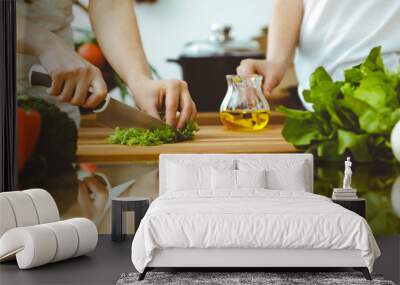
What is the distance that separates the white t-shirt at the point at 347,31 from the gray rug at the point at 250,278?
1750 mm

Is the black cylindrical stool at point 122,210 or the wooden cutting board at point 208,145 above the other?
the wooden cutting board at point 208,145

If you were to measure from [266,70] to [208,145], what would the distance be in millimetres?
731

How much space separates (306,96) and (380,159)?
2.38 ft

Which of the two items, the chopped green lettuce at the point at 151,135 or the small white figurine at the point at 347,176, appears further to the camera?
the chopped green lettuce at the point at 151,135

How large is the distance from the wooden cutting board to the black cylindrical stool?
41 centimetres

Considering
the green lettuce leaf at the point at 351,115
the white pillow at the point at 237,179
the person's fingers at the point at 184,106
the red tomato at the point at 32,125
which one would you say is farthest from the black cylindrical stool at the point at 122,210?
the green lettuce leaf at the point at 351,115

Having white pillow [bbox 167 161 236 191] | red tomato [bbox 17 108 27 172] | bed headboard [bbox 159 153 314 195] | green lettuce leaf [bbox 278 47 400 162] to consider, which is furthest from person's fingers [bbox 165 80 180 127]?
red tomato [bbox 17 108 27 172]

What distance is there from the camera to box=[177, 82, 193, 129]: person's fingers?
601cm

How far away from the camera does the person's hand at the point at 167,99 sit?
237 inches

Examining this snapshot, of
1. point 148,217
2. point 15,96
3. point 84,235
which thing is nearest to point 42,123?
point 15,96

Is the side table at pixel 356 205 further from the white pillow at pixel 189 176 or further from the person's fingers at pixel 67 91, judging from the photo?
the person's fingers at pixel 67 91

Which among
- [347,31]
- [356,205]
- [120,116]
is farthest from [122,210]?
[347,31]

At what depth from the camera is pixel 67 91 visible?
6086 millimetres

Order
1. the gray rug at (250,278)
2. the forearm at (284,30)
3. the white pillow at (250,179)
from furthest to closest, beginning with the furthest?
the forearm at (284,30), the white pillow at (250,179), the gray rug at (250,278)
